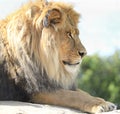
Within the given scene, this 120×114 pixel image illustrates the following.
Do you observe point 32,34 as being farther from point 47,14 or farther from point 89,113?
point 89,113

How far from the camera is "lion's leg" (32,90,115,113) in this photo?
19.1 ft

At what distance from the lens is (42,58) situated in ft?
20.2

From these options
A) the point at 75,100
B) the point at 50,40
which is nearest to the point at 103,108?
the point at 75,100

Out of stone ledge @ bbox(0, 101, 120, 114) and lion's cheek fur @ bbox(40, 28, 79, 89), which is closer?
stone ledge @ bbox(0, 101, 120, 114)

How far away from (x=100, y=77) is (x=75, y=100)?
2665 cm

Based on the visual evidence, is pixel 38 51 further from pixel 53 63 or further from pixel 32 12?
pixel 32 12

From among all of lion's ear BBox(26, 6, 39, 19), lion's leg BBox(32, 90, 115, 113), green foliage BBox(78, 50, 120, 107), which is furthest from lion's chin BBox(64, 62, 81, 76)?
green foliage BBox(78, 50, 120, 107)

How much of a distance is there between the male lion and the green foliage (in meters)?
24.3

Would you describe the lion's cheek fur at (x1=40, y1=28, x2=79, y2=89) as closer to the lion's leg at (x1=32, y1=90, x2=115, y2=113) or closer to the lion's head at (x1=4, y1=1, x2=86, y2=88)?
the lion's head at (x1=4, y1=1, x2=86, y2=88)

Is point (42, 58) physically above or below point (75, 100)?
above

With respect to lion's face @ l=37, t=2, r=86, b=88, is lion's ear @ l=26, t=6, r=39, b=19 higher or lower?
higher

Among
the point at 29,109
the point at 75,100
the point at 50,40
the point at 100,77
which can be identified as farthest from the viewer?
the point at 100,77

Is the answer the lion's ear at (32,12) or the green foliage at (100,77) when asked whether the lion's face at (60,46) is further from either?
the green foliage at (100,77)

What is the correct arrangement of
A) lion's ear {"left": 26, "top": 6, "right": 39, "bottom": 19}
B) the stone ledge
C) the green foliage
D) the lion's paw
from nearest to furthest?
the stone ledge, the lion's paw, lion's ear {"left": 26, "top": 6, "right": 39, "bottom": 19}, the green foliage
